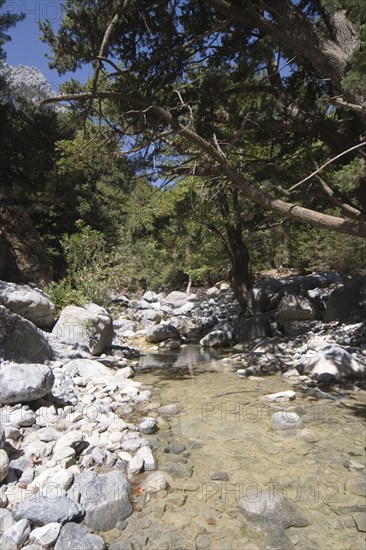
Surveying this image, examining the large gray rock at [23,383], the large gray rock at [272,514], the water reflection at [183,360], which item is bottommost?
the large gray rock at [272,514]

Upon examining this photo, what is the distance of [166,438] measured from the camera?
4.38 metres

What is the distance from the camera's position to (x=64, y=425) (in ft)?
14.7

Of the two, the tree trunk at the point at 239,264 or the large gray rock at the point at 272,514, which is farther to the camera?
the tree trunk at the point at 239,264

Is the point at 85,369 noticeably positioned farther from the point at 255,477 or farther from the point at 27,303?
the point at 255,477

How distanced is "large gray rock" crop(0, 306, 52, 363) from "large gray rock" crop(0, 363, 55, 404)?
5.73ft

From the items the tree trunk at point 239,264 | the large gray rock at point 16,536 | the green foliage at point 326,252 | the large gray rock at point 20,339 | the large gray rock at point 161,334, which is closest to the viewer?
the large gray rock at point 16,536

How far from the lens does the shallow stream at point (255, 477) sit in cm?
272

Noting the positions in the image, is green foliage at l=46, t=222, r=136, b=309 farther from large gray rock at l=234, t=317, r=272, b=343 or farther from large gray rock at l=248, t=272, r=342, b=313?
large gray rock at l=248, t=272, r=342, b=313

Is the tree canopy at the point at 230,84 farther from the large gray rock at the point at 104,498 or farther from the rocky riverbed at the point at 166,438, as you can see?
the large gray rock at the point at 104,498

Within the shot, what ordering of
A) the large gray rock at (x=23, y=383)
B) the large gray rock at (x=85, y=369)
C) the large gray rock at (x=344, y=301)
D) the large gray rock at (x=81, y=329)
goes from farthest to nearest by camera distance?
the large gray rock at (x=344, y=301), the large gray rock at (x=81, y=329), the large gray rock at (x=85, y=369), the large gray rock at (x=23, y=383)

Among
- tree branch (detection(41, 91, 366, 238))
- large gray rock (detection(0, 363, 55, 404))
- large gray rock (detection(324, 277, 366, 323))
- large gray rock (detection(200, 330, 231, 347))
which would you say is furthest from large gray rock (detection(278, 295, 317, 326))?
large gray rock (detection(0, 363, 55, 404))

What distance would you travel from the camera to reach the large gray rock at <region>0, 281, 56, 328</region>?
7.42 meters

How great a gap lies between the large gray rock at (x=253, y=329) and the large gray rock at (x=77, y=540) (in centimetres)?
775

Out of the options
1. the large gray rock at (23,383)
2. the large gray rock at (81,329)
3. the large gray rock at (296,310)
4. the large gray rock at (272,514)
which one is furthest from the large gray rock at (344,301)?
the large gray rock at (23,383)
